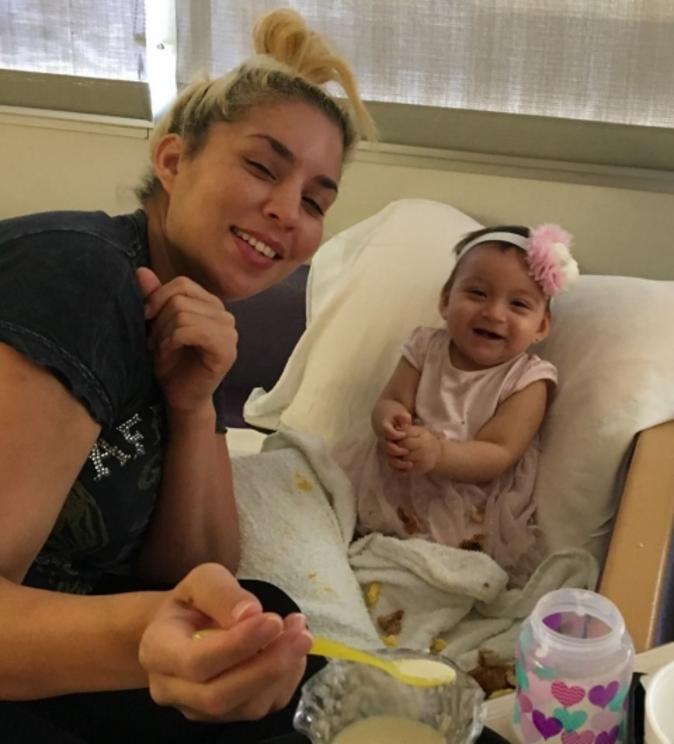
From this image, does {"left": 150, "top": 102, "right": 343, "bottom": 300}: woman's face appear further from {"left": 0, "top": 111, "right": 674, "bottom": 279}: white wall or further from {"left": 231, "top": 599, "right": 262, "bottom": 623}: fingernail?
{"left": 0, "top": 111, "right": 674, "bottom": 279}: white wall

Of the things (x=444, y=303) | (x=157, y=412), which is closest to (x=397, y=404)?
(x=444, y=303)

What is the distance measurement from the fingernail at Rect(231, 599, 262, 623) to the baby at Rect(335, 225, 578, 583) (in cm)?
81

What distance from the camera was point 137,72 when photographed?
2156 millimetres

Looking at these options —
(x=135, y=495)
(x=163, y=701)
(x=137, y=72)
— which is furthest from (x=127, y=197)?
(x=163, y=701)

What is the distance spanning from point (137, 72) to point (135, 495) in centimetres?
134

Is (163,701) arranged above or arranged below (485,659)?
above

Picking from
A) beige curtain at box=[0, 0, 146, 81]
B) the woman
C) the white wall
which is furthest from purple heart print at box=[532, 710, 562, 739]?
beige curtain at box=[0, 0, 146, 81]

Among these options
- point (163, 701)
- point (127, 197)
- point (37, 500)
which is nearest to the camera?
point (163, 701)

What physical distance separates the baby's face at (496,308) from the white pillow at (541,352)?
8 cm

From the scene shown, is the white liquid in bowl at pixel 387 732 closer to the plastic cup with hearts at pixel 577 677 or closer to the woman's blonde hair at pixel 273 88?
the plastic cup with hearts at pixel 577 677

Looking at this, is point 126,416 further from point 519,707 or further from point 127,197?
point 127,197

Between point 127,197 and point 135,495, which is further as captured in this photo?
point 127,197

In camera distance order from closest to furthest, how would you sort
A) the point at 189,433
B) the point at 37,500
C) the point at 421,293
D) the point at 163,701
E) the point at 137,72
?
the point at 163,701
the point at 37,500
the point at 189,433
the point at 421,293
the point at 137,72

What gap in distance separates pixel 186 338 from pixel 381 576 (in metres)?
0.53
